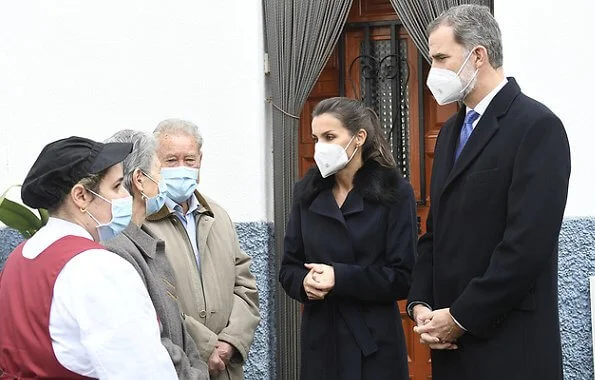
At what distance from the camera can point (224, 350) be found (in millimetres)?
3885

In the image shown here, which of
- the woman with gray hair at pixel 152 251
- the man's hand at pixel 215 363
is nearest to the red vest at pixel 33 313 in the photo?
the woman with gray hair at pixel 152 251

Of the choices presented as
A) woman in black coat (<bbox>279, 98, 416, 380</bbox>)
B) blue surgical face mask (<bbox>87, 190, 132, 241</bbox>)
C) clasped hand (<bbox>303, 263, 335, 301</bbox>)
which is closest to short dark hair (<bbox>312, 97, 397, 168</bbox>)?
woman in black coat (<bbox>279, 98, 416, 380</bbox>)

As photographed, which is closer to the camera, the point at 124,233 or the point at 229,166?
the point at 124,233

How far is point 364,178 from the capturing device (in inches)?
159

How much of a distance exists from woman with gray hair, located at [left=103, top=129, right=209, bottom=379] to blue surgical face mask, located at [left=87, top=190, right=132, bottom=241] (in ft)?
0.76

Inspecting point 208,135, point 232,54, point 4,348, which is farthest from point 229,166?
point 4,348

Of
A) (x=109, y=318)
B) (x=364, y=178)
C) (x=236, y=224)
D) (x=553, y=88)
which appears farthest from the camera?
(x=236, y=224)

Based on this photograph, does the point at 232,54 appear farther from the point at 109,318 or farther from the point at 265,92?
the point at 109,318

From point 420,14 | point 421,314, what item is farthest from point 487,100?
point 420,14

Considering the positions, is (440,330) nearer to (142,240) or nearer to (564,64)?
(142,240)

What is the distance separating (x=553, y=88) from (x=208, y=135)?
1901mm

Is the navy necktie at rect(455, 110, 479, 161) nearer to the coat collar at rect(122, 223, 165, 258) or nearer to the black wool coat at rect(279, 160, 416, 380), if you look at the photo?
the black wool coat at rect(279, 160, 416, 380)

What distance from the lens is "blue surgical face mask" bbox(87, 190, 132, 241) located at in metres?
2.86

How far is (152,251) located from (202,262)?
1.66ft
